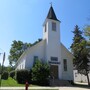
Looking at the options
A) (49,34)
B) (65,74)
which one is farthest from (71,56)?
(49,34)

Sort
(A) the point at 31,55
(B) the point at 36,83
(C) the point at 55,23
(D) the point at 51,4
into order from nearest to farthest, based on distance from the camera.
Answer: (B) the point at 36,83
(A) the point at 31,55
(C) the point at 55,23
(D) the point at 51,4

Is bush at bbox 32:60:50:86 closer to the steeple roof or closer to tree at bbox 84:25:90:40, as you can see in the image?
tree at bbox 84:25:90:40

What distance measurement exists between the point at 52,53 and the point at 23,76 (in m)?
6.55

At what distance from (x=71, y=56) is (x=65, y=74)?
3.55 meters

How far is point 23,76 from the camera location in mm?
26266

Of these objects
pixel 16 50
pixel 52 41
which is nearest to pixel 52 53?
pixel 52 41

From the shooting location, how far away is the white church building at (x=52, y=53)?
29712 mm

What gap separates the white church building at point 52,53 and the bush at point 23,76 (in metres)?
2.62

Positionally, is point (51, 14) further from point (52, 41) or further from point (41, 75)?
point (41, 75)

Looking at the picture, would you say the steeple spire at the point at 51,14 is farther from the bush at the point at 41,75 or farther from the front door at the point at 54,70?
the bush at the point at 41,75

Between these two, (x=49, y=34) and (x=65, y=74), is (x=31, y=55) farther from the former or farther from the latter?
(x=65, y=74)

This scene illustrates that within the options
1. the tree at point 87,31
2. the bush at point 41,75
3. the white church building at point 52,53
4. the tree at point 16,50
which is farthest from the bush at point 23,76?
the tree at point 16,50

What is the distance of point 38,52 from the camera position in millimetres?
30359

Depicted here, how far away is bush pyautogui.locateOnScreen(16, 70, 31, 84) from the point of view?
26.0 metres
